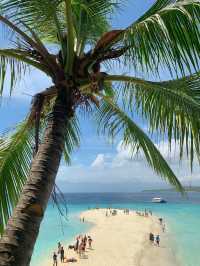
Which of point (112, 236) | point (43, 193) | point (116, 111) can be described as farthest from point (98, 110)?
point (112, 236)

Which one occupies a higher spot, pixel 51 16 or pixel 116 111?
pixel 51 16

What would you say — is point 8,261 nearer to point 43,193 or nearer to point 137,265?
point 43,193

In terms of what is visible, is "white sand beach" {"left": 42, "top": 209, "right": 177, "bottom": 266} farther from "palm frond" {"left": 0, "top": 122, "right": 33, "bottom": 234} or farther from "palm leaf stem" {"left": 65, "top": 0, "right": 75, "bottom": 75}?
"palm leaf stem" {"left": 65, "top": 0, "right": 75, "bottom": 75}

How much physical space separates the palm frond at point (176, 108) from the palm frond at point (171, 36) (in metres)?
0.38

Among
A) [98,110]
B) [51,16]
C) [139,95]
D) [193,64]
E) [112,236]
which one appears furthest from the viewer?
[112,236]

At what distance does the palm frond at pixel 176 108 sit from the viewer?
13.6ft

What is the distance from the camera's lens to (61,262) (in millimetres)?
29688

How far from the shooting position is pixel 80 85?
4.47m

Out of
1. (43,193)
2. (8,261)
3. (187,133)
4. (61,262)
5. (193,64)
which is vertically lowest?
(61,262)

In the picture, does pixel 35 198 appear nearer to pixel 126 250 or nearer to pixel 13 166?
pixel 13 166

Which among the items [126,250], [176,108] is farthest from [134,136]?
[126,250]

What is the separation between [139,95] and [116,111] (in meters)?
0.82

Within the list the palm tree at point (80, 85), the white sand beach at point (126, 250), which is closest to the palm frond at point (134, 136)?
the palm tree at point (80, 85)

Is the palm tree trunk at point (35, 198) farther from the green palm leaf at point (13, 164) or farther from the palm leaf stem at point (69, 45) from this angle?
the green palm leaf at point (13, 164)
